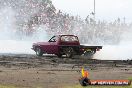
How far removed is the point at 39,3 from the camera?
67125mm

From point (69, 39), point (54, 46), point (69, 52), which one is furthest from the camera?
point (69, 39)

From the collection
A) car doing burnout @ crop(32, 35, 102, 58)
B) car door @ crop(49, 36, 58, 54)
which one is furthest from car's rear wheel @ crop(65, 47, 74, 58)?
car door @ crop(49, 36, 58, 54)

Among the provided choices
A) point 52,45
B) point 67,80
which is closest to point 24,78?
point 67,80

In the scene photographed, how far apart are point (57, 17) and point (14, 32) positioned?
20.6m

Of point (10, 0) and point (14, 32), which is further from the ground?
point (10, 0)

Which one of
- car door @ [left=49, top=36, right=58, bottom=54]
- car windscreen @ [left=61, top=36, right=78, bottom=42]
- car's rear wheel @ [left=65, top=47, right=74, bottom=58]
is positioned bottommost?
car's rear wheel @ [left=65, top=47, right=74, bottom=58]

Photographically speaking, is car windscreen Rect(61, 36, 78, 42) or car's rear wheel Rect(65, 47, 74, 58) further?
car windscreen Rect(61, 36, 78, 42)

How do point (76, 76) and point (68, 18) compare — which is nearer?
point (76, 76)

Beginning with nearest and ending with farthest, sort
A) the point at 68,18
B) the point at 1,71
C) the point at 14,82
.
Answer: the point at 14,82, the point at 1,71, the point at 68,18

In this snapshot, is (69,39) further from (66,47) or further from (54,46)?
(54,46)

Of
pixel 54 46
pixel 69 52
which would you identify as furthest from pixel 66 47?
pixel 54 46

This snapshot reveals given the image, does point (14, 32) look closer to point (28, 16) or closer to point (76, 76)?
point (28, 16)

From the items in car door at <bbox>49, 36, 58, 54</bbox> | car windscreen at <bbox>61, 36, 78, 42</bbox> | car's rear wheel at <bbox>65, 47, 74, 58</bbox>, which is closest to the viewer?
car's rear wheel at <bbox>65, 47, 74, 58</bbox>

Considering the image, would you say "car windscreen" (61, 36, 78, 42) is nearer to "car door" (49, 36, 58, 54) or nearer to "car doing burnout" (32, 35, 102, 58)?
"car doing burnout" (32, 35, 102, 58)
